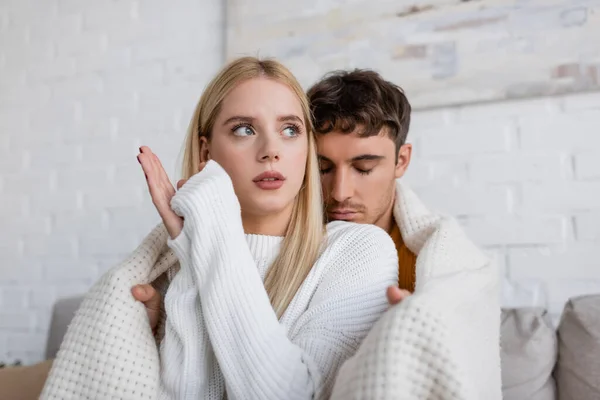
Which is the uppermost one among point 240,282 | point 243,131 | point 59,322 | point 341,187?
point 243,131

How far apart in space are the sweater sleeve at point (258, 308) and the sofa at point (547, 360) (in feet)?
1.58

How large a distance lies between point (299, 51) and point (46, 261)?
3.83ft

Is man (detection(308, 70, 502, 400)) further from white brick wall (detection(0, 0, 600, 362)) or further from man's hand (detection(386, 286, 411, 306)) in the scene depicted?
white brick wall (detection(0, 0, 600, 362))

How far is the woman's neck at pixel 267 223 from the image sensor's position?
1006mm

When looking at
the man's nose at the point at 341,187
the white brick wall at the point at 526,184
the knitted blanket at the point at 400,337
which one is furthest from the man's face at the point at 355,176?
the white brick wall at the point at 526,184

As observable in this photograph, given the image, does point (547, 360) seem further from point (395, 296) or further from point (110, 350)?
point (110, 350)

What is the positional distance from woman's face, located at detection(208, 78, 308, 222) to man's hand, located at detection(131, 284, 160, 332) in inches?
8.1

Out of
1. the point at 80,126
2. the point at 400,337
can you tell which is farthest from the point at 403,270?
the point at 80,126

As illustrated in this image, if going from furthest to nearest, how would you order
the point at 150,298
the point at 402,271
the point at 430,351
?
the point at 402,271 < the point at 150,298 < the point at 430,351

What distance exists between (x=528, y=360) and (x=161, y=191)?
32.7 inches

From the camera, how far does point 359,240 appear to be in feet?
3.08

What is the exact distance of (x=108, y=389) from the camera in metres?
0.80

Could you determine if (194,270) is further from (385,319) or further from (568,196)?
(568,196)

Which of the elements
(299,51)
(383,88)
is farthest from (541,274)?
(299,51)
